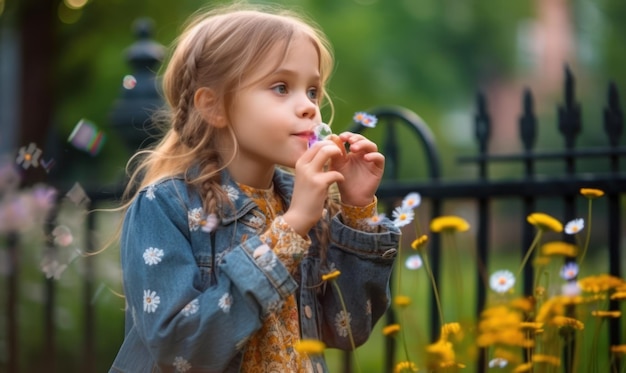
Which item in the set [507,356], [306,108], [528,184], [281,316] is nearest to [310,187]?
[306,108]

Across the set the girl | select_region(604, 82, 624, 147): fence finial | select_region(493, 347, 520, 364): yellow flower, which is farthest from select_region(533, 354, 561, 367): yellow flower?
select_region(604, 82, 624, 147): fence finial

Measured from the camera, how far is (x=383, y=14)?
41.5ft

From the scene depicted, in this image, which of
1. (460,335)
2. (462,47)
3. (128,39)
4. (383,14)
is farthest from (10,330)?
(462,47)

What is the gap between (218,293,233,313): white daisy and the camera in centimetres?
176

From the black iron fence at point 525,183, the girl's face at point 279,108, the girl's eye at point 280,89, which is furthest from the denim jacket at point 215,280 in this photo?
the black iron fence at point 525,183

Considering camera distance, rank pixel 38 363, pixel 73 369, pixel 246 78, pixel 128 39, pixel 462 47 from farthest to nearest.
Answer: pixel 462 47
pixel 128 39
pixel 73 369
pixel 38 363
pixel 246 78

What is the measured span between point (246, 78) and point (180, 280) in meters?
0.45

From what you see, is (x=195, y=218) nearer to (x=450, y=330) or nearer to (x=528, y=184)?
(x=450, y=330)

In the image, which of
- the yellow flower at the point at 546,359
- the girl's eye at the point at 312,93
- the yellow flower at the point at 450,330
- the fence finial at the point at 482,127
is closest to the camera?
the yellow flower at the point at 546,359

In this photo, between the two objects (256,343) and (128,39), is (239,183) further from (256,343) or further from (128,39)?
(128,39)

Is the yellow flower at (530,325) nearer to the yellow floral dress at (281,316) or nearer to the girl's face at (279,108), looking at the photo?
the yellow floral dress at (281,316)

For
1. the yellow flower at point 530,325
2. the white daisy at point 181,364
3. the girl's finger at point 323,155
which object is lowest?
the white daisy at point 181,364

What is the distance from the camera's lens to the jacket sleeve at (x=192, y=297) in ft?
5.80

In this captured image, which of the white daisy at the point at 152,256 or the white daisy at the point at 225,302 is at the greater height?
the white daisy at the point at 152,256
